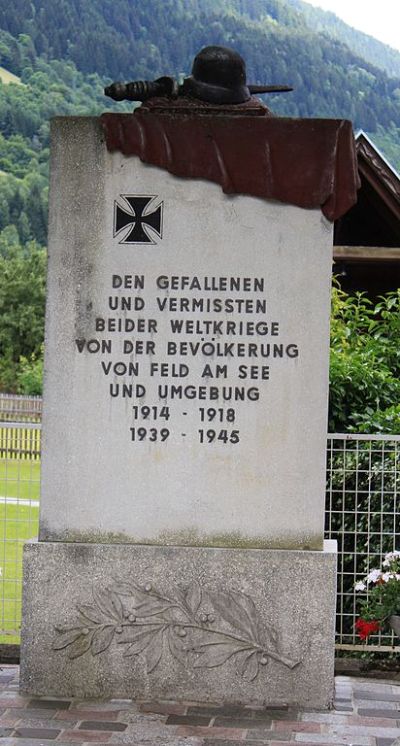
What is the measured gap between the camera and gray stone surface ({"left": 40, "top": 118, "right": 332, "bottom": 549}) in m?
5.90

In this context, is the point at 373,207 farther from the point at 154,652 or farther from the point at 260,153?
the point at 154,652

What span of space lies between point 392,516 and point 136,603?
194cm

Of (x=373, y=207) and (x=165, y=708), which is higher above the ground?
(x=373, y=207)

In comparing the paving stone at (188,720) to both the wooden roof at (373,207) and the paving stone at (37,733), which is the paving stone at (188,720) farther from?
the wooden roof at (373,207)

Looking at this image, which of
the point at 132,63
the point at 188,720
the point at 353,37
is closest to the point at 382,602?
the point at 188,720

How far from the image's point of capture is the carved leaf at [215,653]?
585 centimetres

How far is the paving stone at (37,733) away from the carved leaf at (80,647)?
60 cm

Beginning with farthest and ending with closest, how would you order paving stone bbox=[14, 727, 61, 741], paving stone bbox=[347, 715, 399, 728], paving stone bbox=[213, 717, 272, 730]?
paving stone bbox=[347, 715, 399, 728] < paving stone bbox=[213, 717, 272, 730] < paving stone bbox=[14, 727, 61, 741]

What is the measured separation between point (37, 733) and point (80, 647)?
0.70 metres

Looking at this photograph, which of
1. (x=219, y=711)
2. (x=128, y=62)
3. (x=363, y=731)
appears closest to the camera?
(x=363, y=731)

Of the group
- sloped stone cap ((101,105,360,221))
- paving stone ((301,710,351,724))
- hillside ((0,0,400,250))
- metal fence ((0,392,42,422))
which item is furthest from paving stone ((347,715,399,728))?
hillside ((0,0,400,250))

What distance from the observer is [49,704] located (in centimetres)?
579

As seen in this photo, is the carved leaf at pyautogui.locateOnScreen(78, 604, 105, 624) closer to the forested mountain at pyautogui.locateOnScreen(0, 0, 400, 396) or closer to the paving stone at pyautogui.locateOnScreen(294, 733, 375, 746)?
the paving stone at pyautogui.locateOnScreen(294, 733, 375, 746)

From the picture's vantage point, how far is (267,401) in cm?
591
